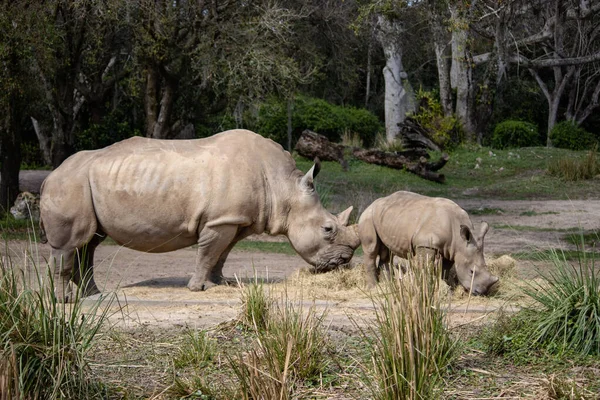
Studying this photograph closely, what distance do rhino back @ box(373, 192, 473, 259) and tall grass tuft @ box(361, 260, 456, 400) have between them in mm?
3028

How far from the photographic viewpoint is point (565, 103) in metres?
43.6

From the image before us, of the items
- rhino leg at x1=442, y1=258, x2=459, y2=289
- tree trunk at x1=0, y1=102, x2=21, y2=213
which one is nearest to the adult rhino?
rhino leg at x1=442, y1=258, x2=459, y2=289

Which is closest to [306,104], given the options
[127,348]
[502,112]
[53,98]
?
[502,112]

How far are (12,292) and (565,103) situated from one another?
40546 mm

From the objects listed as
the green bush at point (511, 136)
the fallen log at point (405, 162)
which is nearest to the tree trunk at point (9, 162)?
the fallen log at point (405, 162)

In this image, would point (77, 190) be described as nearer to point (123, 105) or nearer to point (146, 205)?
point (146, 205)

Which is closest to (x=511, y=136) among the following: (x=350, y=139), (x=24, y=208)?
(x=350, y=139)

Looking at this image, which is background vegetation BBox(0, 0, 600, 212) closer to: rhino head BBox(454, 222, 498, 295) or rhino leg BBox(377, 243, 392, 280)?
rhino leg BBox(377, 243, 392, 280)

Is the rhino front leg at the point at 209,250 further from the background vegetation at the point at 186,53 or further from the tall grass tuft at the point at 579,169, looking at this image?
the tall grass tuft at the point at 579,169

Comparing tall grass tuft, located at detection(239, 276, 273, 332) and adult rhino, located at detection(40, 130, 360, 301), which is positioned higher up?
adult rhino, located at detection(40, 130, 360, 301)

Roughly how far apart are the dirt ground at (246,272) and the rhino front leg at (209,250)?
0.20 metres

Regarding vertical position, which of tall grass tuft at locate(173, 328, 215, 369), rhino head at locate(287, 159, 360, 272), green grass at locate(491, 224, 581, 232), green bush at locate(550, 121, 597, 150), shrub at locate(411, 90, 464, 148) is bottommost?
green grass at locate(491, 224, 581, 232)

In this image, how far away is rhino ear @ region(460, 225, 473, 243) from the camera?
8977 mm

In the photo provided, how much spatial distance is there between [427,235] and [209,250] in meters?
2.45
